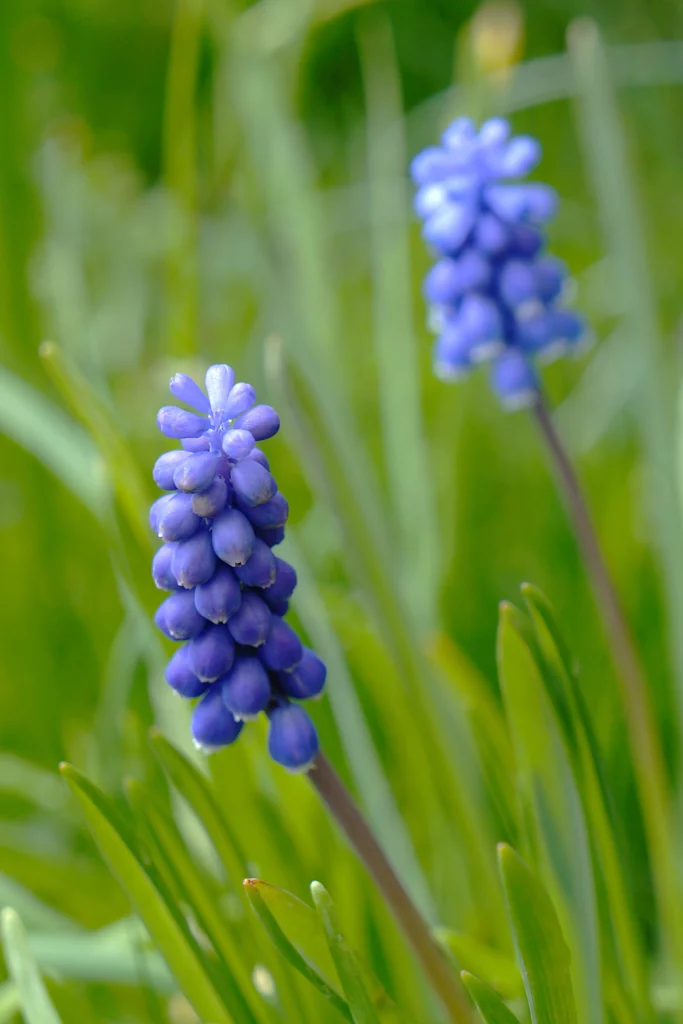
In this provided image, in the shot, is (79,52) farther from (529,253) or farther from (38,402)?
(529,253)

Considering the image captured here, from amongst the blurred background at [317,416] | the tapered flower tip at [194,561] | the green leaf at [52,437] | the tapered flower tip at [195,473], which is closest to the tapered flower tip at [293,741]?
the tapered flower tip at [194,561]

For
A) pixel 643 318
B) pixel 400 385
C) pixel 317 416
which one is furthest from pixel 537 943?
pixel 400 385

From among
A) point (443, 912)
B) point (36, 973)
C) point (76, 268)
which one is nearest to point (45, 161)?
point (76, 268)

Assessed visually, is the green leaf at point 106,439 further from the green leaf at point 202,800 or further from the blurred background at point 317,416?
the green leaf at point 202,800

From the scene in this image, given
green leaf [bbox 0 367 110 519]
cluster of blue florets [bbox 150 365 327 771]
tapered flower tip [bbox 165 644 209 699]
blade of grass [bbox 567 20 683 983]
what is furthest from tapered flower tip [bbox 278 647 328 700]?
green leaf [bbox 0 367 110 519]

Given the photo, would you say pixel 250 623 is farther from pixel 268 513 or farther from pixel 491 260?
pixel 491 260

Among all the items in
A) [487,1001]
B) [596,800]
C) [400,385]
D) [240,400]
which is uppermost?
[400,385]
